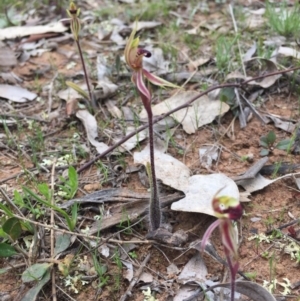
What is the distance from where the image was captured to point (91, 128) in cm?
248

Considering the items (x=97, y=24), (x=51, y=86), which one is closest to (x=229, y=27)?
(x=97, y=24)

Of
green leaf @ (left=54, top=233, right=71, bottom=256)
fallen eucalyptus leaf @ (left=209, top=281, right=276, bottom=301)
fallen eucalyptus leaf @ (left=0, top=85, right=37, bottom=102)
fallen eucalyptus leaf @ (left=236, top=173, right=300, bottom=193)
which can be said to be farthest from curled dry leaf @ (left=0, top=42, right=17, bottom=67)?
fallen eucalyptus leaf @ (left=209, top=281, right=276, bottom=301)

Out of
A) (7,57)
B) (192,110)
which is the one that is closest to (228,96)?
(192,110)

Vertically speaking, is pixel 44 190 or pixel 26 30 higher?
pixel 44 190

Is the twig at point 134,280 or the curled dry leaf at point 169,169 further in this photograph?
the curled dry leaf at point 169,169

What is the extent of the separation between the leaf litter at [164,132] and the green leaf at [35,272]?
15 mm

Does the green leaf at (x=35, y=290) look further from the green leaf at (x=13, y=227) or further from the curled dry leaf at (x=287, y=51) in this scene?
the curled dry leaf at (x=287, y=51)

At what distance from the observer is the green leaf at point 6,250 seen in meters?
1.76

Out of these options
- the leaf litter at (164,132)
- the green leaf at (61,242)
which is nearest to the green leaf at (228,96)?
the leaf litter at (164,132)

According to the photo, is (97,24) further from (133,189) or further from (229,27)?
(133,189)

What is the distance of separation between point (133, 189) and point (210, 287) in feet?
2.14

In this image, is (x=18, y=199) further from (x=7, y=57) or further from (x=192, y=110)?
(x=7, y=57)

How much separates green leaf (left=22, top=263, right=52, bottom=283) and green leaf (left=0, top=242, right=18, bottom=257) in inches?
4.2

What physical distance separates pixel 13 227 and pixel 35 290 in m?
0.26
